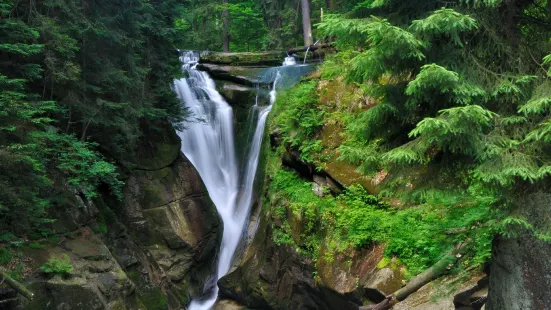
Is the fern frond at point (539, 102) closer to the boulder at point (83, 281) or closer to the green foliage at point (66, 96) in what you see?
the green foliage at point (66, 96)

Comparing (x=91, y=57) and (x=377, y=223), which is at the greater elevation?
(x=91, y=57)

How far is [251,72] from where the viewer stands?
66.2 ft

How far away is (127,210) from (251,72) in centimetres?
974

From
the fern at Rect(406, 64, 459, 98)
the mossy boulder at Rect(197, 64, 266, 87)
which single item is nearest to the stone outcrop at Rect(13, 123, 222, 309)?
the mossy boulder at Rect(197, 64, 266, 87)

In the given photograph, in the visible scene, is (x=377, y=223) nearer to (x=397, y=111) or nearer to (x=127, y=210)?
(x=397, y=111)

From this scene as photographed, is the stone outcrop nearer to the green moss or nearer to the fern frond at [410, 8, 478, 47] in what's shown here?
the green moss

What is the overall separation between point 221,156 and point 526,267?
13146 mm

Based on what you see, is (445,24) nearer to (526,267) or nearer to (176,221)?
(526,267)

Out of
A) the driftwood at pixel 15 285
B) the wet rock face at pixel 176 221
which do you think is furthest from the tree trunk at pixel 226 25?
the driftwood at pixel 15 285

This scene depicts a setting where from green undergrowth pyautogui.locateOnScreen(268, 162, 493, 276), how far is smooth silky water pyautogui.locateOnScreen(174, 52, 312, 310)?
302 cm

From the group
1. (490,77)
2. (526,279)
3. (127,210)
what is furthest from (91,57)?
(526,279)

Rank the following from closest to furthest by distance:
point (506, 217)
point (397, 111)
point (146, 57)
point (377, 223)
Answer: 1. point (506, 217)
2. point (397, 111)
3. point (377, 223)
4. point (146, 57)

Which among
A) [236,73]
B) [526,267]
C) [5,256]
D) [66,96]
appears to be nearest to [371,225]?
[526,267]

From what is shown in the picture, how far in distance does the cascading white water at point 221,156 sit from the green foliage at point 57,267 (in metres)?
5.37
